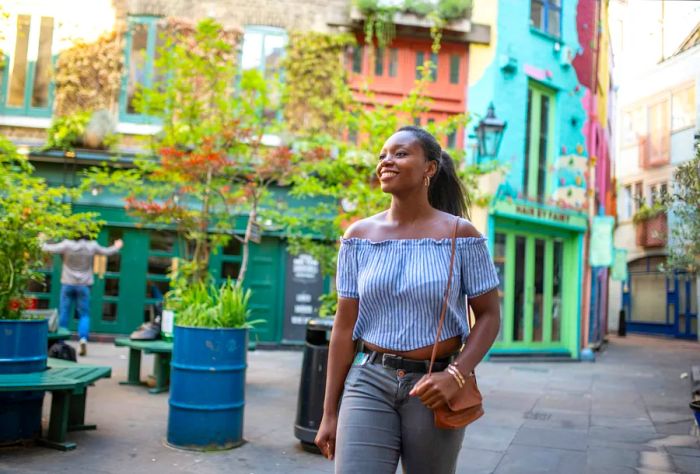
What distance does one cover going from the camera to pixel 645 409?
8.70 m

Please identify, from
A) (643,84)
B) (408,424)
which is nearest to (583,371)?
(643,84)

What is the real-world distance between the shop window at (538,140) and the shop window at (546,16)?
136cm

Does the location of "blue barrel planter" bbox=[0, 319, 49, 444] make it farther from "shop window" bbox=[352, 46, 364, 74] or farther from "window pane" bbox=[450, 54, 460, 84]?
"window pane" bbox=[450, 54, 460, 84]

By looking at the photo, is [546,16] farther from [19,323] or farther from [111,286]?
[19,323]

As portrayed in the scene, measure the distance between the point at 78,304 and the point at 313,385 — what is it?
6.49 m

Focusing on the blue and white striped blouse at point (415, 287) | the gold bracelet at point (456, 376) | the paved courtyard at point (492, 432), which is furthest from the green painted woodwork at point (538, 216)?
the gold bracelet at point (456, 376)

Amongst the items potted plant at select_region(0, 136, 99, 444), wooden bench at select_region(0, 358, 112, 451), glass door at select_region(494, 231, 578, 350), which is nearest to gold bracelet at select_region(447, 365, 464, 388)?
wooden bench at select_region(0, 358, 112, 451)

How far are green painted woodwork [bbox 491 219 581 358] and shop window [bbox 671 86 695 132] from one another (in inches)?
217

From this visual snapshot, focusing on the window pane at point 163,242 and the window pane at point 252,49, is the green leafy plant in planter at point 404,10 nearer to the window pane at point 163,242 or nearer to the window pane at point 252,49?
the window pane at point 252,49

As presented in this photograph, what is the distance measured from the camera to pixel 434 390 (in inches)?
85.4

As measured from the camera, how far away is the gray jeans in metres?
2.26

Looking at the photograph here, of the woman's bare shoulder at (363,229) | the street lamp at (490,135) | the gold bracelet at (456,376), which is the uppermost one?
the street lamp at (490,135)

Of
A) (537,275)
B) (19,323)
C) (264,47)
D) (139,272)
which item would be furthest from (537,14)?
(19,323)

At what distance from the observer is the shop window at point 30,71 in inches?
535
